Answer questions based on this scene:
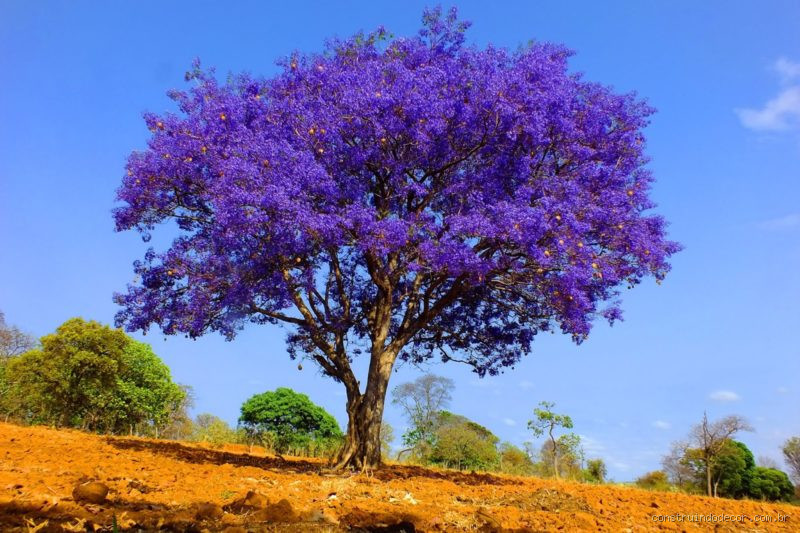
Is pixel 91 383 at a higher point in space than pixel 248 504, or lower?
higher

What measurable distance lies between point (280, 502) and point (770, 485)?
40735 mm

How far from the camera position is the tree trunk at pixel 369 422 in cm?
1496

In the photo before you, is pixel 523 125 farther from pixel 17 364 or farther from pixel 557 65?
pixel 17 364

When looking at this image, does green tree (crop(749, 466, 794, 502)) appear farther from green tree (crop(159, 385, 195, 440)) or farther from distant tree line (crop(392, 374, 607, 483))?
green tree (crop(159, 385, 195, 440))

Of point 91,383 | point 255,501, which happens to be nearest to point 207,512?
point 255,501

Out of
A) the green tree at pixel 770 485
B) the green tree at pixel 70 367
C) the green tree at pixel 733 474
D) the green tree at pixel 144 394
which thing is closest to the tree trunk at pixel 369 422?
the green tree at pixel 70 367

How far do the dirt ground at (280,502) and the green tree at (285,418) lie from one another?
17.1 meters

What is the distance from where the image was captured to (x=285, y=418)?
106 feet

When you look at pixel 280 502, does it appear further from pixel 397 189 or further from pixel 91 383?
pixel 91 383

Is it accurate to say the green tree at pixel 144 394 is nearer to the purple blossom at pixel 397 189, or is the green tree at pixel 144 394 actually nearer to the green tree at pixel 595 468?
the purple blossom at pixel 397 189

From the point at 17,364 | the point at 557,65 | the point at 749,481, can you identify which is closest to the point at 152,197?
the point at 557,65

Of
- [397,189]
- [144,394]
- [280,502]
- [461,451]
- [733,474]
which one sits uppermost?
[397,189]

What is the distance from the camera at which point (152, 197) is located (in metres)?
14.7

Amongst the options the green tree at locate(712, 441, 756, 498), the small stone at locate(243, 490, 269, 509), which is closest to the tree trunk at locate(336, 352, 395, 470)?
the small stone at locate(243, 490, 269, 509)
